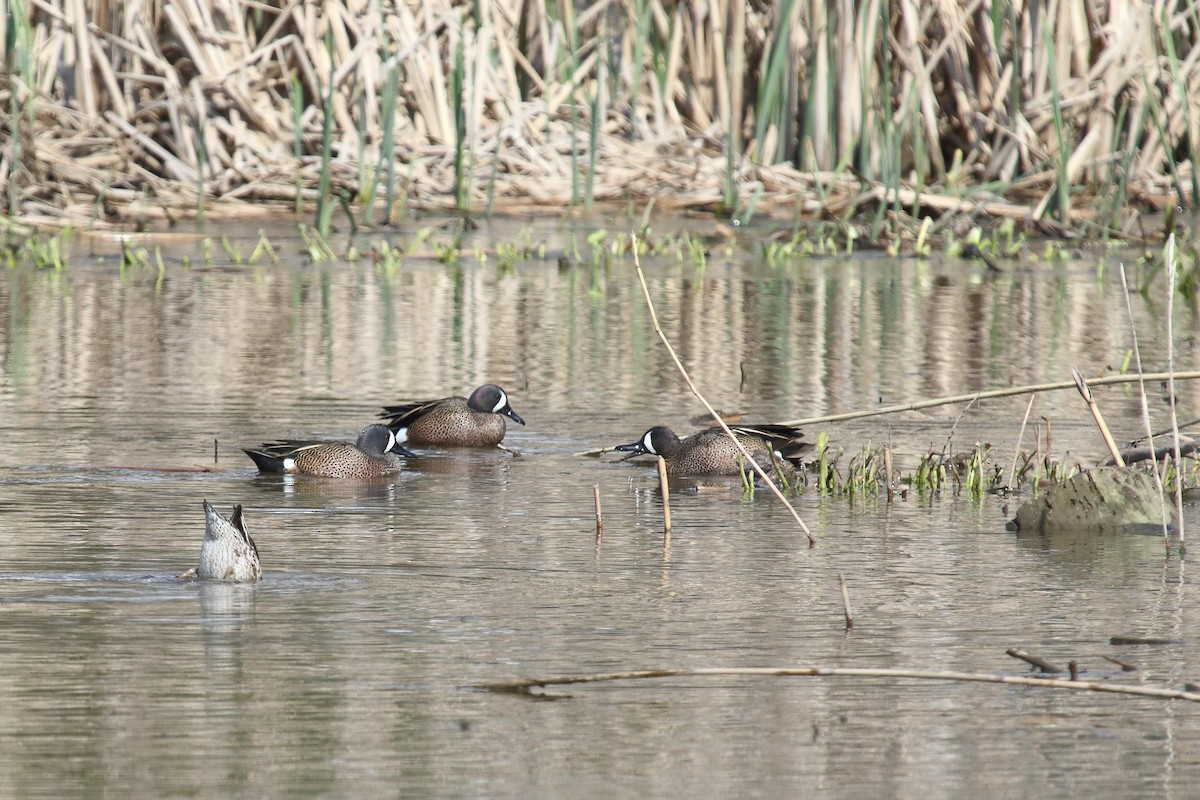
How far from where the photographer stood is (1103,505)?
6.32 m

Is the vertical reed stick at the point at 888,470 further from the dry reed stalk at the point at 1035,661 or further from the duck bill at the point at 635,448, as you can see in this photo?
the dry reed stalk at the point at 1035,661

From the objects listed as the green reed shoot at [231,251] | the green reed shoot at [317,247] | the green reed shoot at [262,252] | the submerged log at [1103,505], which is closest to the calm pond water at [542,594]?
the submerged log at [1103,505]

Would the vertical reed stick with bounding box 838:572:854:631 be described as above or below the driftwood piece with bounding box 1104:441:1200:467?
below

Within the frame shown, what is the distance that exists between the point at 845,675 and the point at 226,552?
1.63m

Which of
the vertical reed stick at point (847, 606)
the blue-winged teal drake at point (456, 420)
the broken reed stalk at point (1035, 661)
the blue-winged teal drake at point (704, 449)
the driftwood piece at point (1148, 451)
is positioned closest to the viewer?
the broken reed stalk at point (1035, 661)

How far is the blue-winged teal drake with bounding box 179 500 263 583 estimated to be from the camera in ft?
17.0

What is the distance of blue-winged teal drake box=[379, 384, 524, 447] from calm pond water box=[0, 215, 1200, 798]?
4.4 inches

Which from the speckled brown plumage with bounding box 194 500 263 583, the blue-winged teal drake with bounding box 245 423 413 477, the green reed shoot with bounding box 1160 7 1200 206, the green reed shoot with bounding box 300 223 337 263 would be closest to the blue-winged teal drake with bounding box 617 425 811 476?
the blue-winged teal drake with bounding box 245 423 413 477

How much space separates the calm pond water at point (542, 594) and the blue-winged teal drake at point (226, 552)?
0.07 metres

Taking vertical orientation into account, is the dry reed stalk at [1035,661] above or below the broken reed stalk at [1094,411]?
below

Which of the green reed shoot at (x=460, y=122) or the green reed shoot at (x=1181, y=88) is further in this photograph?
the green reed shoot at (x=1181, y=88)

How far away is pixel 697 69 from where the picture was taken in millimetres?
18562

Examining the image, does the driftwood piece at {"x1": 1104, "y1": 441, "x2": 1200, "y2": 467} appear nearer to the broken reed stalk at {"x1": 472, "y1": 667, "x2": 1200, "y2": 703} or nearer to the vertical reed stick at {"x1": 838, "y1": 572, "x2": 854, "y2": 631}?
the vertical reed stick at {"x1": 838, "y1": 572, "x2": 854, "y2": 631}

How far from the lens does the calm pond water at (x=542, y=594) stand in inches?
147
